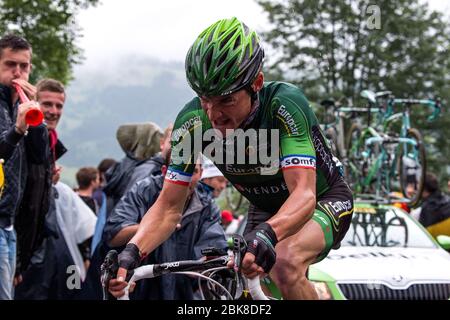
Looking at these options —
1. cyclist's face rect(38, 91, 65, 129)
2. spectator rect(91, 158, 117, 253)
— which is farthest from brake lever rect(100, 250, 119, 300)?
cyclist's face rect(38, 91, 65, 129)

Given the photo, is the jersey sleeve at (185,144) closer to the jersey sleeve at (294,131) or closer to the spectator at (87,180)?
the jersey sleeve at (294,131)

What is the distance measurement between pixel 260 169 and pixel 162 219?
19.8 inches

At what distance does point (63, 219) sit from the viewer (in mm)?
7023

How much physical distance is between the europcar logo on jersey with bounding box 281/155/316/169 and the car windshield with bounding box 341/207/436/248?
416cm

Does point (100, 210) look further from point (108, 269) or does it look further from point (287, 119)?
point (108, 269)

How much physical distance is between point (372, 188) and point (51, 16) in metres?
12.8

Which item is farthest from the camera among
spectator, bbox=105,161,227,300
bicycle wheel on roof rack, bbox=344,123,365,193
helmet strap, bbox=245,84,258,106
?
bicycle wheel on roof rack, bbox=344,123,365,193

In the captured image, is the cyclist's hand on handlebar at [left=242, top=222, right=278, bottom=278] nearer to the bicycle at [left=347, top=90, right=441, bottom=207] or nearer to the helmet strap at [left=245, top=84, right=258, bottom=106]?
the helmet strap at [left=245, top=84, right=258, bottom=106]

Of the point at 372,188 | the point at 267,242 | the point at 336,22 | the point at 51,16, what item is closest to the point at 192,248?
the point at 267,242

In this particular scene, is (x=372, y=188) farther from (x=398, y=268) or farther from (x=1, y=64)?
(x=1, y=64)

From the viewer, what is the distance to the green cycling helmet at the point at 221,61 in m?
3.16

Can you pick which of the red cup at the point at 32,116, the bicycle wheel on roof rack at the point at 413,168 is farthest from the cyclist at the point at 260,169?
the bicycle wheel on roof rack at the point at 413,168

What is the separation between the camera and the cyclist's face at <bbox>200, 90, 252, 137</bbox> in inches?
128

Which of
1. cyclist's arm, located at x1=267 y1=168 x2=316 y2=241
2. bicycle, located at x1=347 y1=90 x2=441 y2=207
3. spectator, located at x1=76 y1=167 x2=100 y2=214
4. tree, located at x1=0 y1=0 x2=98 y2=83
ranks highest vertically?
tree, located at x1=0 y1=0 x2=98 y2=83
